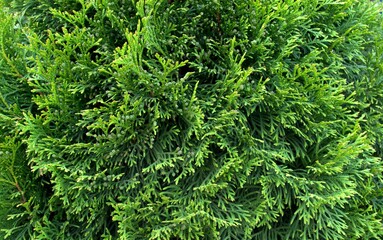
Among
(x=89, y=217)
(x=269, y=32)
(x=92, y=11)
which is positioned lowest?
(x=89, y=217)

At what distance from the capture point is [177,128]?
245cm

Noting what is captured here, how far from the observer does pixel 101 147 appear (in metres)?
2.28

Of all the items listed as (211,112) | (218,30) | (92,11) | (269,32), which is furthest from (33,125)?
(269,32)

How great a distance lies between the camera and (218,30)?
2.50 meters

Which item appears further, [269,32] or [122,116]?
[269,32]

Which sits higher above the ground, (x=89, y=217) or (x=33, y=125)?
(x=33, y=125)

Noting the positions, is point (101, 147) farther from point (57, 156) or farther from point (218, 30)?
point (218, 30)

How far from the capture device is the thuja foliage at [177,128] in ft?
7.49

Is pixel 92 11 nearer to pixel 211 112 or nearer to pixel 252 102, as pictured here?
pixel 211 112

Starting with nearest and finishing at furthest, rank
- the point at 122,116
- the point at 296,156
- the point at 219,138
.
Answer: the point at 122,116 → the point at 219,138 → the point at 296,156

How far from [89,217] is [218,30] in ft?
5.19

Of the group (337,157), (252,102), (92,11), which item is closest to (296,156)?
(337,157)

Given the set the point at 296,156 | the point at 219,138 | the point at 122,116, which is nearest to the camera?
the point at 122,116

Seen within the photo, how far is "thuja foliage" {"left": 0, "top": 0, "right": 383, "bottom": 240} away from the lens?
7.49ft
